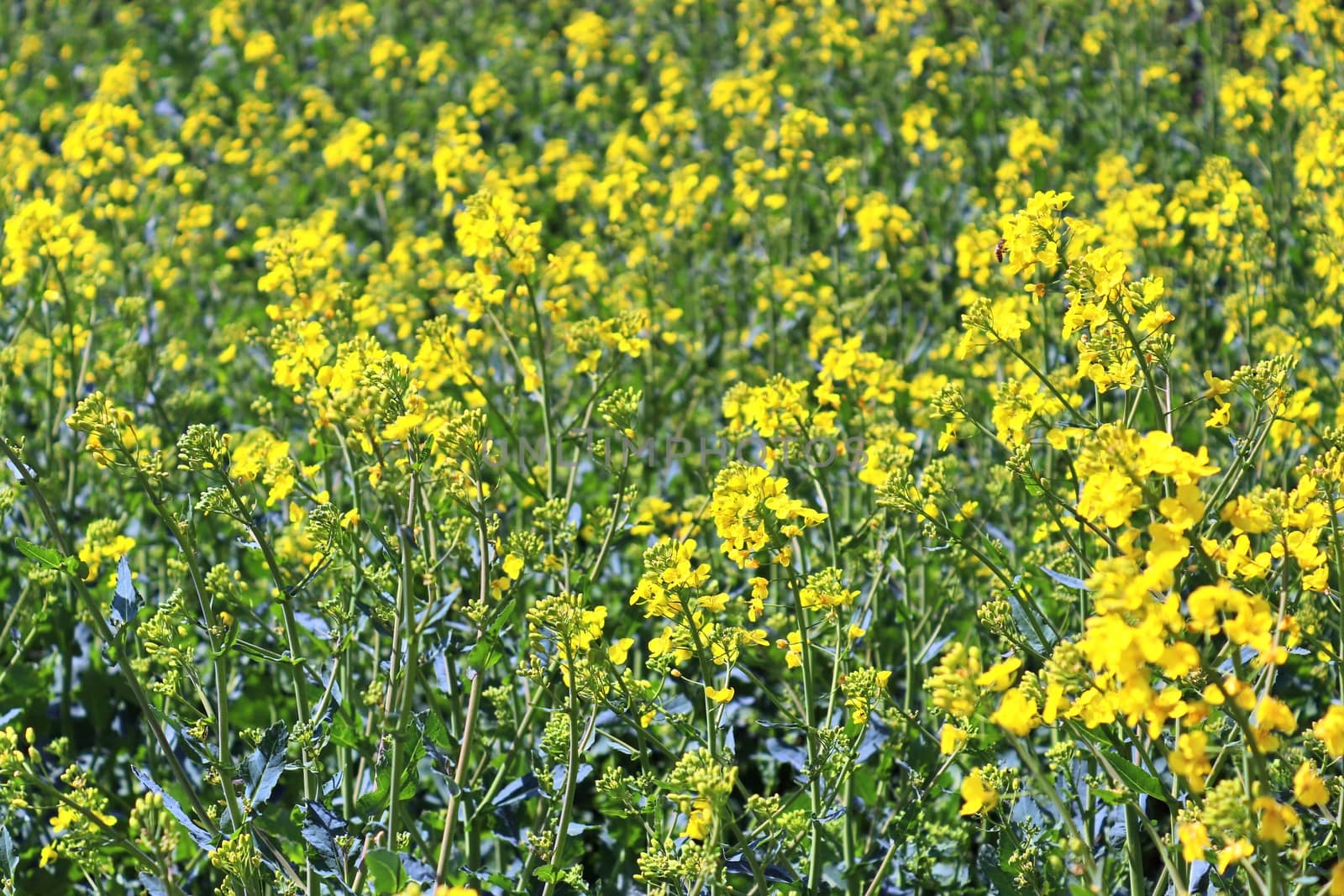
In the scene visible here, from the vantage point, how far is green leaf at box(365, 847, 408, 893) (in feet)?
7.18

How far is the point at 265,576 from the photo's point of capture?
4.18 meters

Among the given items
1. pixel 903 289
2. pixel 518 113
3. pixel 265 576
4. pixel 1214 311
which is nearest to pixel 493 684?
pixel 265 576

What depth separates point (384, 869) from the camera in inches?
86.9

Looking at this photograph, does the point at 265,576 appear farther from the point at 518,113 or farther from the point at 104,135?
the point at 518,113

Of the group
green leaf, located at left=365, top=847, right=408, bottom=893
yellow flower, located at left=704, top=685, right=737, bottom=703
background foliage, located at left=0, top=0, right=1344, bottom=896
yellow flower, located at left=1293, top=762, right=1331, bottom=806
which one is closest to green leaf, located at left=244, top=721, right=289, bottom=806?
background foliage, located at left=0, top=0, right=1344, bottom=896

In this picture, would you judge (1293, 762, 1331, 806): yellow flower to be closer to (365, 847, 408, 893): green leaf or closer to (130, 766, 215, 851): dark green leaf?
(365, 847, 408, 893): green leaf

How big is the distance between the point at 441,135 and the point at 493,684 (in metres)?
3.35

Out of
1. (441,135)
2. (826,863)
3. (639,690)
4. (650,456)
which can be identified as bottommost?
(826,863)

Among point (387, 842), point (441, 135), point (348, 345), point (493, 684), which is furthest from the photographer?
point (441, 135)

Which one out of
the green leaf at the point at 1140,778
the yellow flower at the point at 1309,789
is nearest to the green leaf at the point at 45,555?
the green leaf at the point at 1140,778

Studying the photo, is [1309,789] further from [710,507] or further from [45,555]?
[45,555]

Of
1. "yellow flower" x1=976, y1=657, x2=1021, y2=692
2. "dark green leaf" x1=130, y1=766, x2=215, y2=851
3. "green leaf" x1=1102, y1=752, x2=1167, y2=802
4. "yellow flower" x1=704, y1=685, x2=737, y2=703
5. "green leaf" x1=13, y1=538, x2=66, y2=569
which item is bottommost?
"dark green leaf" x1=130, y1=766, x2=215, y2=851

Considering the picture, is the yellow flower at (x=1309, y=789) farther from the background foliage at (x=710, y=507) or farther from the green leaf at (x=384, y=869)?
the green leaf at (x=384, y=869)

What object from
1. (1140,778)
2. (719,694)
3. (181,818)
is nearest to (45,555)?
(181,818)
